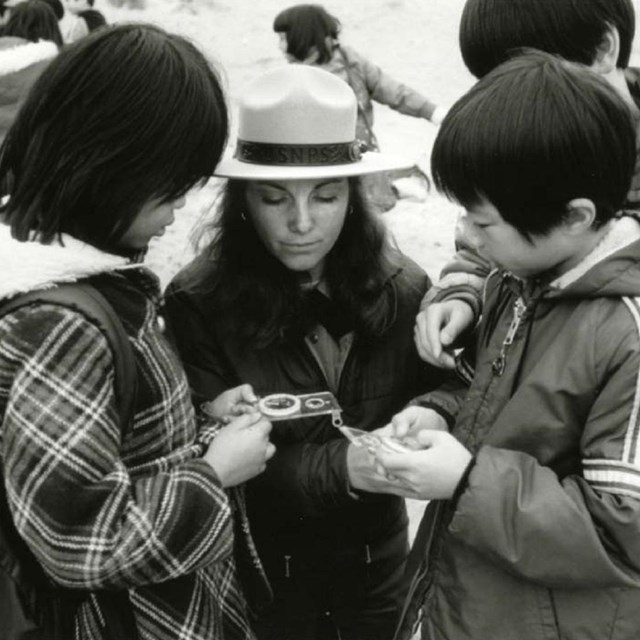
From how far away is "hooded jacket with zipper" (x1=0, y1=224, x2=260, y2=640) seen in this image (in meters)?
1.48

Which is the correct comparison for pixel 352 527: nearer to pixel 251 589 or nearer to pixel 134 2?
pixel 251 589

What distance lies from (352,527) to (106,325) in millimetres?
1076

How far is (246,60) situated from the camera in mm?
14398

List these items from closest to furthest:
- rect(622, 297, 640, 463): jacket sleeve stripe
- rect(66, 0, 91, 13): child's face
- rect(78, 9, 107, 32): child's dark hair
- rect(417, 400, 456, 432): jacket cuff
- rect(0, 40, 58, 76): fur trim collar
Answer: rect(622, 297, 640, 463): jacket sleeve stripe
rect(417, 400, 456, 432): jacket cuff
rect(0, 40, 58, 76): fur trim collar
rect(78, 9, 107, 32): child's dark hair
rect(66, 0, 91, 13): child's face

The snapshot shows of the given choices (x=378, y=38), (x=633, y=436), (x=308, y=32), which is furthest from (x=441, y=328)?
(x=378, y=38)

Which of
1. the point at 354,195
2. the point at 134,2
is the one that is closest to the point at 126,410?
the point at 354,195

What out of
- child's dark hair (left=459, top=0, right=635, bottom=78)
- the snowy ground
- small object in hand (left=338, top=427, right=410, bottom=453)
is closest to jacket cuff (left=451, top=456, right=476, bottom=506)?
small object in hand (left=338, top=427, right=410, bottom=453)

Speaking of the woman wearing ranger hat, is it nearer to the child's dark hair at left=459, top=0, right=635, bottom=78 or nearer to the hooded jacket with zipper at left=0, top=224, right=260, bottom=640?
the child's dark hair at left=459, top=0, right=635, bottom=78

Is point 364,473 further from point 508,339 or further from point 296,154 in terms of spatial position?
point 296,154

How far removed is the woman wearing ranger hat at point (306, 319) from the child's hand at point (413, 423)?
0.45 feet

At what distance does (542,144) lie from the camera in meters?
1.67

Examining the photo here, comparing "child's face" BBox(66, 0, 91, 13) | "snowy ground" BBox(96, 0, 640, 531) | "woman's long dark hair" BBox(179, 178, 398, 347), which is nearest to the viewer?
"woman's long dark hair" BBox(179, 178, 398, 347)

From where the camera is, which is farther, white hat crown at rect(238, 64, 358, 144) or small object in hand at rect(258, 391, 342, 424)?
white hat crown at rect(238, 64, 358, 144)

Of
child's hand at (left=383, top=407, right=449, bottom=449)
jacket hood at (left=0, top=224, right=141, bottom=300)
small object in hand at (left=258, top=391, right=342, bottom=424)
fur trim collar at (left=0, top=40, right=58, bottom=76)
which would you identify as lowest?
child's hand at (left=383, top=407, right=449, bottom=449)
